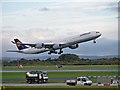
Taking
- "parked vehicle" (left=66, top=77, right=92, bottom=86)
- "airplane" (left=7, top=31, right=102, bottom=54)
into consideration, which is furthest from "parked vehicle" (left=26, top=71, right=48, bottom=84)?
"airplane" (left=7, top=31, right=102, bottom=54)

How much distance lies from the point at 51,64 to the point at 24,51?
10.1m

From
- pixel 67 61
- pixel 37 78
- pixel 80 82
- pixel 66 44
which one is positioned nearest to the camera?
pixel 80 82

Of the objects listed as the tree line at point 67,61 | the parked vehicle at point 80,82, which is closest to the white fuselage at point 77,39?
the tree line at point 67,61

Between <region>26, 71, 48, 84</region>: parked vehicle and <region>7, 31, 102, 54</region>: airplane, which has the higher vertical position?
<region>7, 31, 102, 54</region>: airplane

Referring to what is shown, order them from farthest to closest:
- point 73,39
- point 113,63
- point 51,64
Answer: point 51,64
point 113,63
point 73,39

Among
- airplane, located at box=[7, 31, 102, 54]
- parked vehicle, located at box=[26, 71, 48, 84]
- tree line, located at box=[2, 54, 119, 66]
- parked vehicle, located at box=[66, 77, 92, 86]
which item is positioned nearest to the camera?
parked vehicle, located at box=[66, 77, 92, 86]

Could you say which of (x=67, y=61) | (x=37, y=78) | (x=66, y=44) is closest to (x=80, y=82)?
(x=37, y=78)

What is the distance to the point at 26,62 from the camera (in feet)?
227

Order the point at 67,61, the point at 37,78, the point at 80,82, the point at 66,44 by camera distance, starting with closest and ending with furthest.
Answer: the point at 80,82 → the point at 37,78 → the point at 66,44 → the point at 67,61

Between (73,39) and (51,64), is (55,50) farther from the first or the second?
(51,64)

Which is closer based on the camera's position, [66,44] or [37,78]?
[37,78]

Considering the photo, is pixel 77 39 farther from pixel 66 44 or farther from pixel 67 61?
pixel 67 61

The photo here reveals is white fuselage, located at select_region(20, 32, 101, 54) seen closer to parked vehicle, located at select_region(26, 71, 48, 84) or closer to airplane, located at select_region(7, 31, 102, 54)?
airplane, located at select_region(7, 31, 102, 54)

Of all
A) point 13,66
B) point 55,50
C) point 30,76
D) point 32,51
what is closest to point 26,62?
point 13,66
